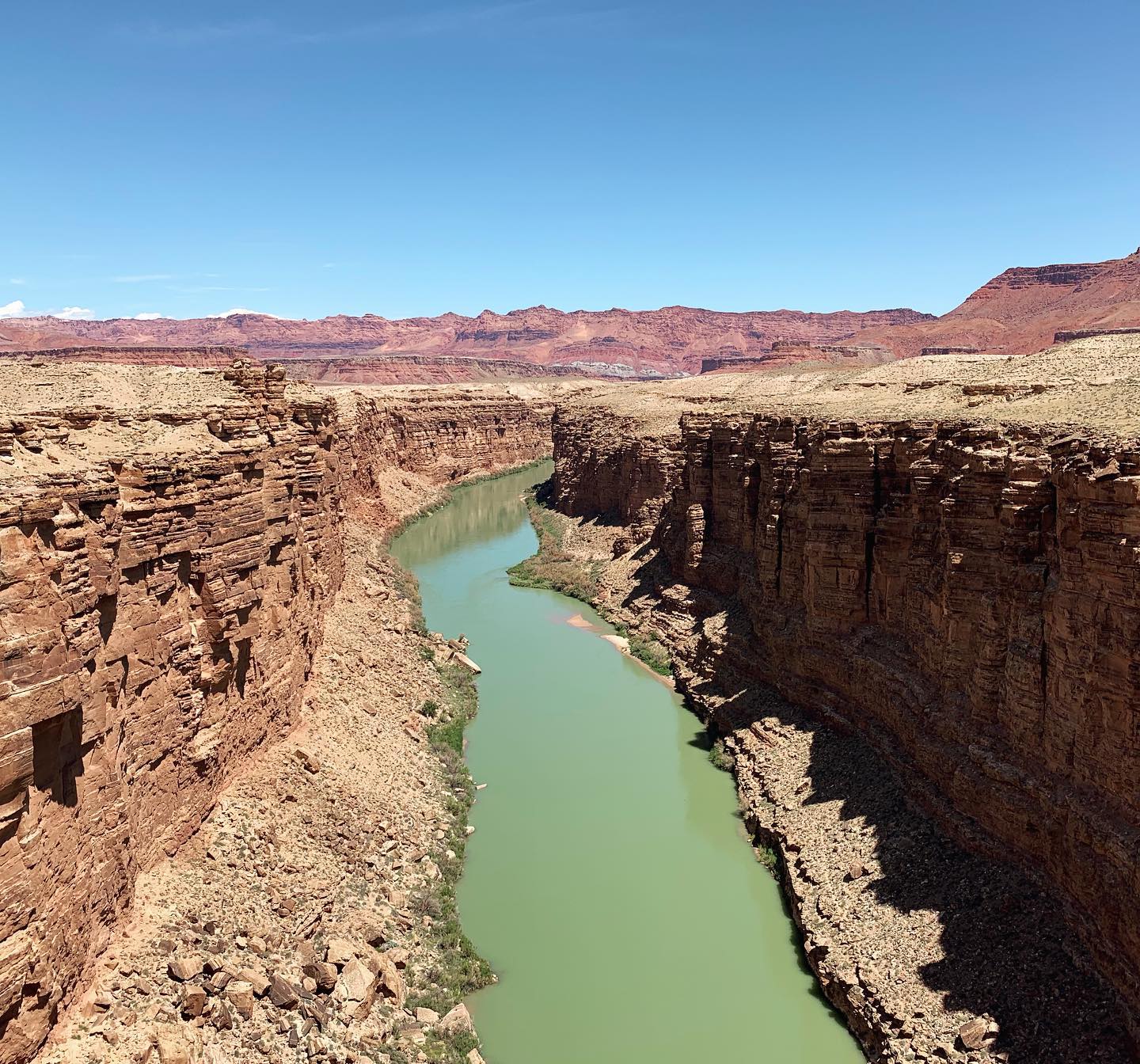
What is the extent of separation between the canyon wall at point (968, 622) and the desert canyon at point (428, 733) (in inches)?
2.6

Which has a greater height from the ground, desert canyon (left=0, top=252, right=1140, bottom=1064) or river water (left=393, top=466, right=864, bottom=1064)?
desert canyon (left=0, top=252, right=1140, bottom=1064)

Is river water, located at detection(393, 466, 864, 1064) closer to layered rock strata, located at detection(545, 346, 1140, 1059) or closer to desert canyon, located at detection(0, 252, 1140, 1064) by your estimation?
desert canyon, located at detection(0, 252, 1140, 1064)

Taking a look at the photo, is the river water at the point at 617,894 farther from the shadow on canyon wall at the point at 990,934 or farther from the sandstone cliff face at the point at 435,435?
the sandstone cliff face at the point at 435,435

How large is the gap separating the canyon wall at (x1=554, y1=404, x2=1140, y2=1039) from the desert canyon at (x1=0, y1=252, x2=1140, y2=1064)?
0.07 metres

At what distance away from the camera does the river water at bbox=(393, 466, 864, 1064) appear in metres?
14.8

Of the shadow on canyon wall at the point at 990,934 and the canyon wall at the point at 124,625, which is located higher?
the canyon wall at the point at 124,625

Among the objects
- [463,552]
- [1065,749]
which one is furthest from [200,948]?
[463,552]

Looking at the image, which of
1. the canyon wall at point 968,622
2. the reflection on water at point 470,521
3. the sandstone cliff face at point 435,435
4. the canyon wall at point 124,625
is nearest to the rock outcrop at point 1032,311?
the sandstone cliff face at point 435,435

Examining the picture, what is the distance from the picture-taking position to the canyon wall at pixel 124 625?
9.09m

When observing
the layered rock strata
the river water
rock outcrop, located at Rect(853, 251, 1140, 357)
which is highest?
rock outcrop, located at Rect(853, 251, 1140, 357)

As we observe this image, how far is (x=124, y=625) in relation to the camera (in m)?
11.9

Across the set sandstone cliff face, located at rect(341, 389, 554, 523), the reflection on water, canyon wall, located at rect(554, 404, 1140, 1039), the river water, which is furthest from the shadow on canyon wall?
sandstone cliff face, located at rect(341, 389, 554, 523)

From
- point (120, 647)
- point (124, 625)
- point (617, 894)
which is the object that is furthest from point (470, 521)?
point (120, 647)

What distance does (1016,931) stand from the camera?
44.5 ft
